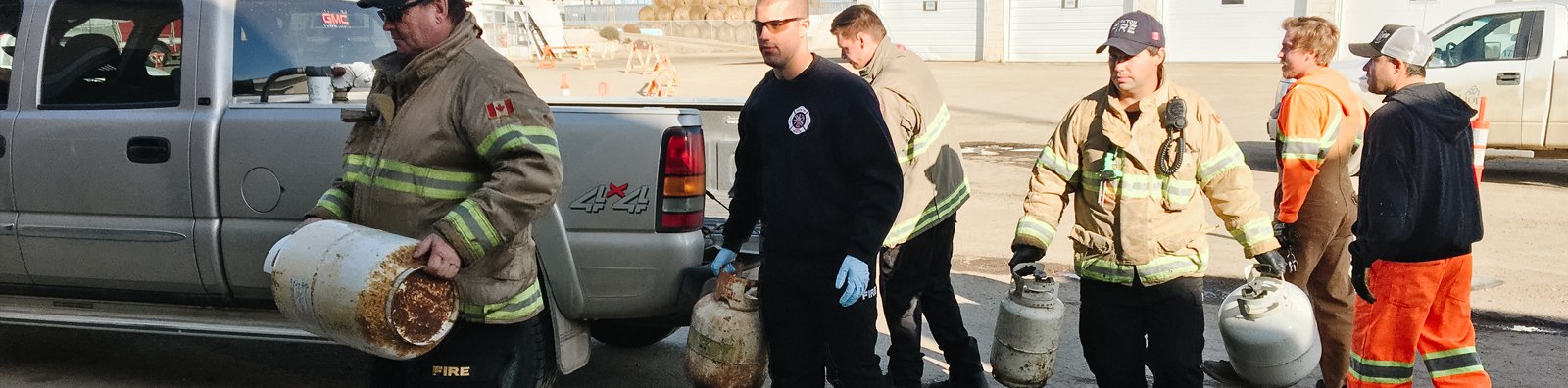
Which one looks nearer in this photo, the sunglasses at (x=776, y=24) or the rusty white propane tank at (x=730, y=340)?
the sunglasses at (x=776, y=24)

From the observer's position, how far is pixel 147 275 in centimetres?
463

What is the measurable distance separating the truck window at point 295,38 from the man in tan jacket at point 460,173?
178cm

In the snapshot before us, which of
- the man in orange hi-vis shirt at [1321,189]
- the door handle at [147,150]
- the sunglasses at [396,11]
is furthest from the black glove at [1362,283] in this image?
the door handle at [147,150]

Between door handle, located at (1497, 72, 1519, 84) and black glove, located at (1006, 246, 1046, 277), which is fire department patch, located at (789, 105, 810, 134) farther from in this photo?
door handle, located at (1497, 72, 1519, 84)

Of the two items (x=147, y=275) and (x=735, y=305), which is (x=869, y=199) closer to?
(x=735, y=305)

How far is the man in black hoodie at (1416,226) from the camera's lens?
13.0 feet

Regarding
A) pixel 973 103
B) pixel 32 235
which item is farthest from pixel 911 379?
pixel 973 103

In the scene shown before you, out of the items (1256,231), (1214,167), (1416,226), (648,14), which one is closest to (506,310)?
(1214,167)

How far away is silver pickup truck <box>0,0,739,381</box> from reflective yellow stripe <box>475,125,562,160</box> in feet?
3.81

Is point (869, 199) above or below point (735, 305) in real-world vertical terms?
above

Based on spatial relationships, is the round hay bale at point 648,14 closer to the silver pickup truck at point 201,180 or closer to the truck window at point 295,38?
the truck window at point 295,38

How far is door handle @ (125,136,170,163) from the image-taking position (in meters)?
4.57

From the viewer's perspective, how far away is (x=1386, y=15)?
29156 millimetres

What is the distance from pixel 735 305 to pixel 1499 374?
10.9ft
